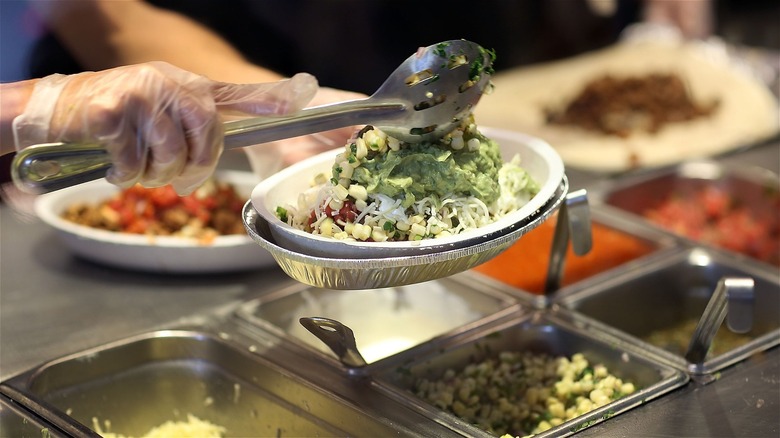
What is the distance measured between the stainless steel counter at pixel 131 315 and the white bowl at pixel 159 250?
0.04 metres

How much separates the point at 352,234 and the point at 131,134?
0.40 metres

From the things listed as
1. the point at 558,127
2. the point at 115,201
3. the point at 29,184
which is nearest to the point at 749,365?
the point at 29,184

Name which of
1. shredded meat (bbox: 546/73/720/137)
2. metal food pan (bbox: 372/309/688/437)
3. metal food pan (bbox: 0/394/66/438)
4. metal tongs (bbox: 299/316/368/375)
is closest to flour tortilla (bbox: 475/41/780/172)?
shredded meat (bbox: 546/73/720/137)

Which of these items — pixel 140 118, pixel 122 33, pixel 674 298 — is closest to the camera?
pixel 140 118

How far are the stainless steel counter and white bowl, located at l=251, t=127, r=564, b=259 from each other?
37 cm

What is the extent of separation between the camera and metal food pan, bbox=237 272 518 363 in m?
2.07

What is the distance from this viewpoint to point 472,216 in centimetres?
159

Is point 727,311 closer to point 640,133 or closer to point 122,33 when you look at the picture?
point 122,33

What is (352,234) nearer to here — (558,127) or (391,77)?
(391,77)

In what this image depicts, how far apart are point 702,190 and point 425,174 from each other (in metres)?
1.58

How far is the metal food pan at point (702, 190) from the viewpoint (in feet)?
8.91

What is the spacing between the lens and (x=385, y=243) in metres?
1.51

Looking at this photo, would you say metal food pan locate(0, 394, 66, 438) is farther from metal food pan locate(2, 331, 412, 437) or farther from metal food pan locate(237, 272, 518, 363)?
metal food pan locate(237, 272, 518, 363)

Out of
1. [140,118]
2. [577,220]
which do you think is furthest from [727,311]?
[140,118]
